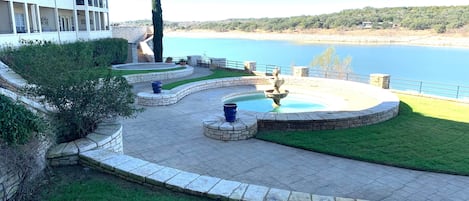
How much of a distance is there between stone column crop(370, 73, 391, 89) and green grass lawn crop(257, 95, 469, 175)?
4598 mm

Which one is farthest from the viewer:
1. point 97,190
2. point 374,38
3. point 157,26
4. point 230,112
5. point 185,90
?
point 374,38

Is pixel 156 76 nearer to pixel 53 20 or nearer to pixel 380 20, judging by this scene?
pixel 53 20

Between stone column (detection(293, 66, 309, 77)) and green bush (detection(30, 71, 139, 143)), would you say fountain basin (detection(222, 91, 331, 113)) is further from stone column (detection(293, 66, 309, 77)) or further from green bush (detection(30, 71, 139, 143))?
green bush (detection(30, 71, 139, 143))

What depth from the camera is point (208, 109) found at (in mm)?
11805

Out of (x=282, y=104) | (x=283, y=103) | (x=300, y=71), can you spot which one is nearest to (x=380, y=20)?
(x=300, y=71)

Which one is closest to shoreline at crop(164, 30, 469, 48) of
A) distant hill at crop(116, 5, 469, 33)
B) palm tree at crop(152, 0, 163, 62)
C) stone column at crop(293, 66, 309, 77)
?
distant hill at crop(116, 5, 469, 33)

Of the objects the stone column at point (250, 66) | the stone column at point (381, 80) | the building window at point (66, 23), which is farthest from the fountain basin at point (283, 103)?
the building window at point (66, 23)

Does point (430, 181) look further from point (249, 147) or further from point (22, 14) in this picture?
point (22, 14)

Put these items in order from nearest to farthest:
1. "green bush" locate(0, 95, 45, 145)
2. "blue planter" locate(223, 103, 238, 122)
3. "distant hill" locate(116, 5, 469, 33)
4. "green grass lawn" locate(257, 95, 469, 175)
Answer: "green bush" locate(0, 95, 45, 145) → "green grass lawn" locate(257, 95, 469, 175) → "blue planter" locate(223, 103, 238, 122) → "distant hill" locate(116, 5, 469, 33)

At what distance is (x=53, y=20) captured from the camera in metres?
25.8

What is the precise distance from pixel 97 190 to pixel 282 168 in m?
Answer: 3.53

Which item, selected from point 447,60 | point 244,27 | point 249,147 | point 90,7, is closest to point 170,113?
point 249,147

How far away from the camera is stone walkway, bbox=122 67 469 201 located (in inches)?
217

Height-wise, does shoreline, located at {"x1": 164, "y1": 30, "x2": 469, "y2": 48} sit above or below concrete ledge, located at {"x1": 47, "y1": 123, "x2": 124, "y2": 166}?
above
